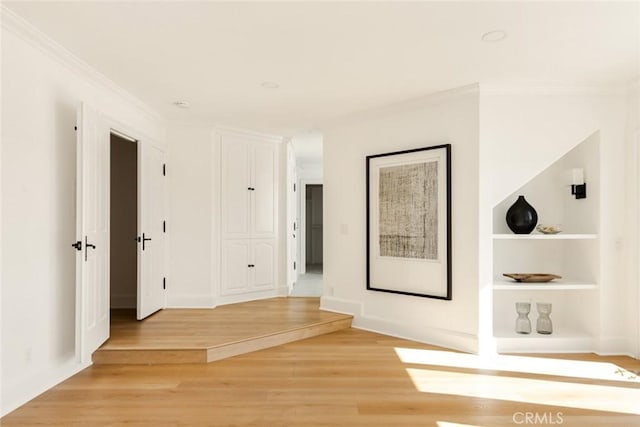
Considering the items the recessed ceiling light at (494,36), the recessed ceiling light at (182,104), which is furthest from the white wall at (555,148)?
the recessed ceiling light at (182,104)

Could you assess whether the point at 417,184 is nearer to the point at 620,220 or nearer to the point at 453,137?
the point at 453,137

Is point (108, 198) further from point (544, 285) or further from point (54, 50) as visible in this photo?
point (544, 285)

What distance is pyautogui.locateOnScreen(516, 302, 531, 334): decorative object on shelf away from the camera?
13.4 ft

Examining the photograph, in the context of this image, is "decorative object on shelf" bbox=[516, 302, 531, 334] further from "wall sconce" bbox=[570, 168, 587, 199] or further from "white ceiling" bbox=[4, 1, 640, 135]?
"white ceiling" bbox=[4, 1, 640, 135]

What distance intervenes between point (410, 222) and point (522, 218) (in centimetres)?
109

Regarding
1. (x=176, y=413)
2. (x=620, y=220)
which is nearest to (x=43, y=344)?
(x=176, y=413)

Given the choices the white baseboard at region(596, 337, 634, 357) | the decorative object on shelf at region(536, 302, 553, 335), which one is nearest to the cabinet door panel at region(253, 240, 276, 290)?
the decorative object on shelf at region(536, 302, 553, 335)

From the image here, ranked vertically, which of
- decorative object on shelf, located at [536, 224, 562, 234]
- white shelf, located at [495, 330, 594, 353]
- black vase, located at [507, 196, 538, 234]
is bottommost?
white shelf, located at [495, 330, 594, 353]

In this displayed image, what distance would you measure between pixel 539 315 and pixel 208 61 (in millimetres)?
3848

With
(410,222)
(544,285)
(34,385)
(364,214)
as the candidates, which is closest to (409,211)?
(410,222)

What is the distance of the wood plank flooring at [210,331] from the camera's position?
12.1 ft

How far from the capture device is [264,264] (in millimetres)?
6199

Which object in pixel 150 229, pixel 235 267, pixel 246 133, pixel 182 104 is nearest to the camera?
pixel 182 104

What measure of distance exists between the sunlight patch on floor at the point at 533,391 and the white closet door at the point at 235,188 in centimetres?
331
